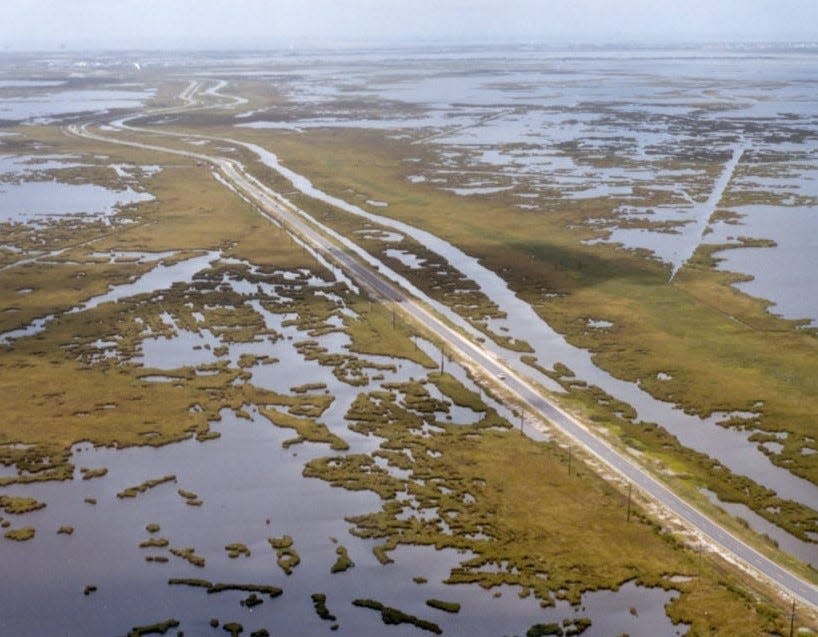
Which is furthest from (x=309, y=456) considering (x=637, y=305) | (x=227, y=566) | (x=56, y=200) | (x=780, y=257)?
(x=56, y=200)

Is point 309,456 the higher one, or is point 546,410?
point 546,410

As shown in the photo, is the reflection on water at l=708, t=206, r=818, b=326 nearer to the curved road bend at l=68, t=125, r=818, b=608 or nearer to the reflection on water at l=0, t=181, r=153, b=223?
the curved road bend at l=68, t=125, r=818, b=608

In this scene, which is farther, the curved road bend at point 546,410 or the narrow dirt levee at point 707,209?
the narrow dirt levee at point 707,209

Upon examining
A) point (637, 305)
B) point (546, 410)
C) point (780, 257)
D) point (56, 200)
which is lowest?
point (780, 257)

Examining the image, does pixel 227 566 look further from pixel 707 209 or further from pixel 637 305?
pixel 707 209

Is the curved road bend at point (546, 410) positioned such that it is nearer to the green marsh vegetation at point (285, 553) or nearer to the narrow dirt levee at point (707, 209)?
the green marsh vegetation at point (285, 553)

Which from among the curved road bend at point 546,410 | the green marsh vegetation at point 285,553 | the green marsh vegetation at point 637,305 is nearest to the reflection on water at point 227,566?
the green marsh vegetation at point 285,553

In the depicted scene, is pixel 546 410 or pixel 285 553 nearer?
pixel 285 553

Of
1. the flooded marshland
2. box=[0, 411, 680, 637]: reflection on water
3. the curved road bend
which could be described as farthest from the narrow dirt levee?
box=[0, 411, 680, 637]: reflection on water

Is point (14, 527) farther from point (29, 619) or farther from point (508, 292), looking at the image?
point (508, 292)
